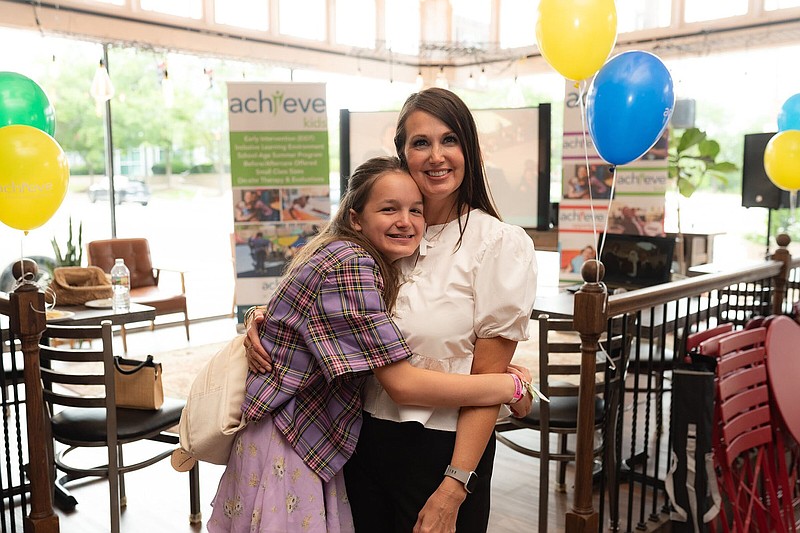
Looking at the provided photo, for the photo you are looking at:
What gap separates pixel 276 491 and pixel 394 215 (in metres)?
0.65

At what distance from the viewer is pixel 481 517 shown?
166cm

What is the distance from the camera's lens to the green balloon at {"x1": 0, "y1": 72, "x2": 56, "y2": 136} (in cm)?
380

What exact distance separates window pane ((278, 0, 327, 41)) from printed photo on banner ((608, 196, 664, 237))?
159 inches

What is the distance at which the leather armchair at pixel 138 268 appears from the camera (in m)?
6.20

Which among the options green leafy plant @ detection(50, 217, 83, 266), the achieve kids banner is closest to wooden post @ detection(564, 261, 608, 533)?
the achieve kids banner

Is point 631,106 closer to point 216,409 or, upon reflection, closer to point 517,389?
point 517,389

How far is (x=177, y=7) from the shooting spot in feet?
24.0

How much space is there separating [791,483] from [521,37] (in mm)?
7394

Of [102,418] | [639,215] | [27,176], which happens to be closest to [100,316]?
[102,418]

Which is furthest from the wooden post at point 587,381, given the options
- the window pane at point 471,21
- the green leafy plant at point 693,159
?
the window pane at point 471,21

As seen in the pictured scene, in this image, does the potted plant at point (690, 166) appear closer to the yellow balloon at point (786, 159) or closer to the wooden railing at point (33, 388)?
the yellow balloon at point (786, 159)

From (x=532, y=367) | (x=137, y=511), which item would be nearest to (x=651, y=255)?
(x=532, y=367)

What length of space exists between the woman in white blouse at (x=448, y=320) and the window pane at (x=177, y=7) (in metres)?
6.29

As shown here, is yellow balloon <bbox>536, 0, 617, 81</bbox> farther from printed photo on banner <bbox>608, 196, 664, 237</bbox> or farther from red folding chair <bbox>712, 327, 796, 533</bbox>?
printed photo on banner <bbox>608, 196, 664, 237</bbox>
